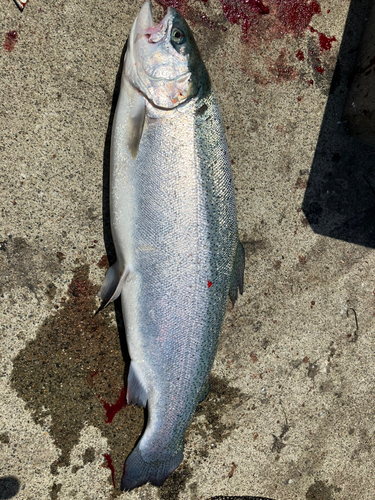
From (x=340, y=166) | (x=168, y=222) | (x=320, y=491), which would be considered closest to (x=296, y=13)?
(x=340, y=166)

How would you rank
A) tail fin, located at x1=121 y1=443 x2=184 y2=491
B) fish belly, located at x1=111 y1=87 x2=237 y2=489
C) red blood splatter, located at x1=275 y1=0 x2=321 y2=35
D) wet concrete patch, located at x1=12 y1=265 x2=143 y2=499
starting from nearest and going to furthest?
fish belly, located at x1=111 y1=87 x2=237 y2=489 < tail fin, located at x1=121 y1=443 x2=184 y2=491 < wet concrete patch, located at x1=12 y1=265 x2=143 y2=499 < red blood splatter, located at x1=275 y1=0 x2=321 y2=35

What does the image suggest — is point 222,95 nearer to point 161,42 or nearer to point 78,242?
point 161,42

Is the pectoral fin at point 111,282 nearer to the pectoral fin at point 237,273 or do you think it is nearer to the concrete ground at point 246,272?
the concrete ground at point 246,272

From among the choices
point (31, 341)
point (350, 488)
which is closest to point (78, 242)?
point (31, 341)

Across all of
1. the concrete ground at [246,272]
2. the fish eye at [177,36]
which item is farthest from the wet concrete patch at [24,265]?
the fish eye at [177,36]

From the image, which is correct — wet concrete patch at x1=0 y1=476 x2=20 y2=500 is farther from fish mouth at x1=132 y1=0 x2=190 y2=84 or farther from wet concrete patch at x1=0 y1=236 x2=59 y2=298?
fish mouth at x1=132 y1=0 x2=190 y2=84

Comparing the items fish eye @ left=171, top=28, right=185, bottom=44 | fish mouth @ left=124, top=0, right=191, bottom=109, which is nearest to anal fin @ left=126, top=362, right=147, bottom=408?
Answer: fish mouth @ left=124, top=0, right=191, bottom=109
